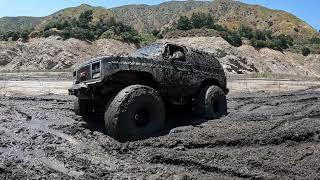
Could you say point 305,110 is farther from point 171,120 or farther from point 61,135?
point 61,135

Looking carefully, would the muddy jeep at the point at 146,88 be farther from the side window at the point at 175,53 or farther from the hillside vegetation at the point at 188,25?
the hillside vegetation at the point at 188,25

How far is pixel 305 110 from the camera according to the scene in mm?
13148

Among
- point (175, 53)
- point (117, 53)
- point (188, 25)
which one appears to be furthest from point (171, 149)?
point (188, 25)

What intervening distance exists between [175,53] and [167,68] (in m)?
0.58

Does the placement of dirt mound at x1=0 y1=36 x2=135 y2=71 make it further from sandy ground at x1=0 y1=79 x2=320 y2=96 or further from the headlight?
the headlight

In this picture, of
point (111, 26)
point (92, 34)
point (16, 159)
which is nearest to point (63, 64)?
point (92, 34)

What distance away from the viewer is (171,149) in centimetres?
900

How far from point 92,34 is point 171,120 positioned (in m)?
37.5

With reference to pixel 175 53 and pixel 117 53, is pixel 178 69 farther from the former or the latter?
pixel 117 53

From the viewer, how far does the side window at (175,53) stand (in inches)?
452

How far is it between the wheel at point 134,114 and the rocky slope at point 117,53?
30.4 meters

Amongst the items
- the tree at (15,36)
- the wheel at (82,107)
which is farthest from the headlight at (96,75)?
the tree at (15,36)

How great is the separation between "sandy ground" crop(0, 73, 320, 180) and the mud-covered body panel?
872 millimetres

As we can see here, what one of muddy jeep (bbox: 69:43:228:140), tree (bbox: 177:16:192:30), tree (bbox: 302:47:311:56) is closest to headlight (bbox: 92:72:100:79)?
muddy jeep (bbox: 69:43:228:140)
